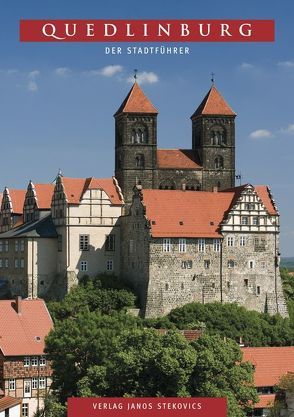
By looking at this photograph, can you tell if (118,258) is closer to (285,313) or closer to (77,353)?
(285,313)

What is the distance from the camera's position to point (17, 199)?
107750 millimetres

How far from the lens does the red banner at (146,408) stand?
147 ft

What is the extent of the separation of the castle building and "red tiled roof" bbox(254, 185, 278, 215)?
6.39m

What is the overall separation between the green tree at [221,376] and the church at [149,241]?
30.6 meters

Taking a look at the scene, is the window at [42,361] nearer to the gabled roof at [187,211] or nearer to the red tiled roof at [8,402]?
the red tiled roof at [8,402]

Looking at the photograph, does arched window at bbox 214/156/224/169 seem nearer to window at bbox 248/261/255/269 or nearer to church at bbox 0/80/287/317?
church at bbox 0/80/287/317

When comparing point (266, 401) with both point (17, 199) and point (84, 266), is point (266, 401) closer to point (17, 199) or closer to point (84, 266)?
point (84, 266)

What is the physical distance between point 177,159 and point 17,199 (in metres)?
16.0

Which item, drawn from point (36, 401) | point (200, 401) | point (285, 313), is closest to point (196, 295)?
point (285, 313)

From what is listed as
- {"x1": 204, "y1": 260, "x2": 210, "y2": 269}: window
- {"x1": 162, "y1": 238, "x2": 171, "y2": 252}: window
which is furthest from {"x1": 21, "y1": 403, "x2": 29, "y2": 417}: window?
{"x1": 204, "y1": 260, "x2": 210, "y2": 269}: window

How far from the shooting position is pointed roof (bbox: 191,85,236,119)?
105375 mm

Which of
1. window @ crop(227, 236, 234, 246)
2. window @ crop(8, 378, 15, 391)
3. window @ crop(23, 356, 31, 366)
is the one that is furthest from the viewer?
window @ crop(227, 236, 234, 246)

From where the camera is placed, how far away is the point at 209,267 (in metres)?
90.4

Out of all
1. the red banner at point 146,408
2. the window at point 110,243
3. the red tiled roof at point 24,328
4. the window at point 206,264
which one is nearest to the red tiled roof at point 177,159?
the window at point 110,243
